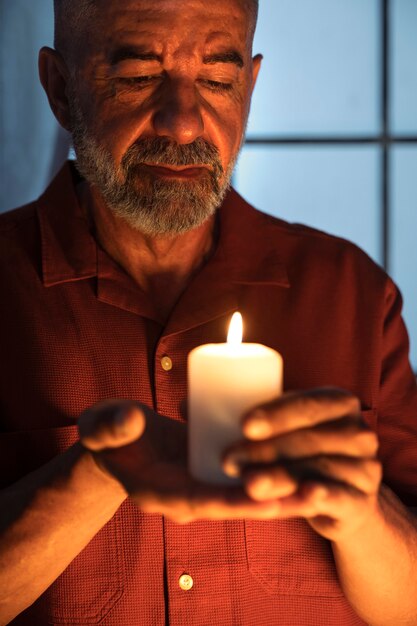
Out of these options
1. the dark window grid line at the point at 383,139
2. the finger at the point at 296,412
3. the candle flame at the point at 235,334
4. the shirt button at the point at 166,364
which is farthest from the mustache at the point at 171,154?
the dark window grid line at the point at 383,139

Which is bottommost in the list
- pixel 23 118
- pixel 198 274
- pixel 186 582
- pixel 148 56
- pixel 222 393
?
pixel 186 582

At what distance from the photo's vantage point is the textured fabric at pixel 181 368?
1.33 metres

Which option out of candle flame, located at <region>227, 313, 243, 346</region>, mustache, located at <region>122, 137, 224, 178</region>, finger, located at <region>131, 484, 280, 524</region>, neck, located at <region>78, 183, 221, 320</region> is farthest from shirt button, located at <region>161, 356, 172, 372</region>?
finger, located at <region>131, 484, 280, 524</region>

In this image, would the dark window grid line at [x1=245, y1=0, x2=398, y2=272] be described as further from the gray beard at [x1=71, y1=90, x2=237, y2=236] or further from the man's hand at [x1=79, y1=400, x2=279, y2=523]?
the man's hand at [x1=79, y1=400, x2=279, y2=523]

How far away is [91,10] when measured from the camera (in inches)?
56.0

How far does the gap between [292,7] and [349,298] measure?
1.57 metres

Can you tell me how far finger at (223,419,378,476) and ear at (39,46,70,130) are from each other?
101cm

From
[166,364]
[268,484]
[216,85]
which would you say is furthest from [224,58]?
[268,484]

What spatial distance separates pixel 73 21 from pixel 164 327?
1.91ft

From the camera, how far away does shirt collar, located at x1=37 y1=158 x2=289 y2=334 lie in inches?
57.6

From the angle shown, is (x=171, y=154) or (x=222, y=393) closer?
(x=222, y=393)

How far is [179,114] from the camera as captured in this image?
1377mm

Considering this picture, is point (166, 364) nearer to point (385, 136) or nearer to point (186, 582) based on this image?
point (186, 582)

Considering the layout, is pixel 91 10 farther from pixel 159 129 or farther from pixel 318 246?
pixel 318 246
